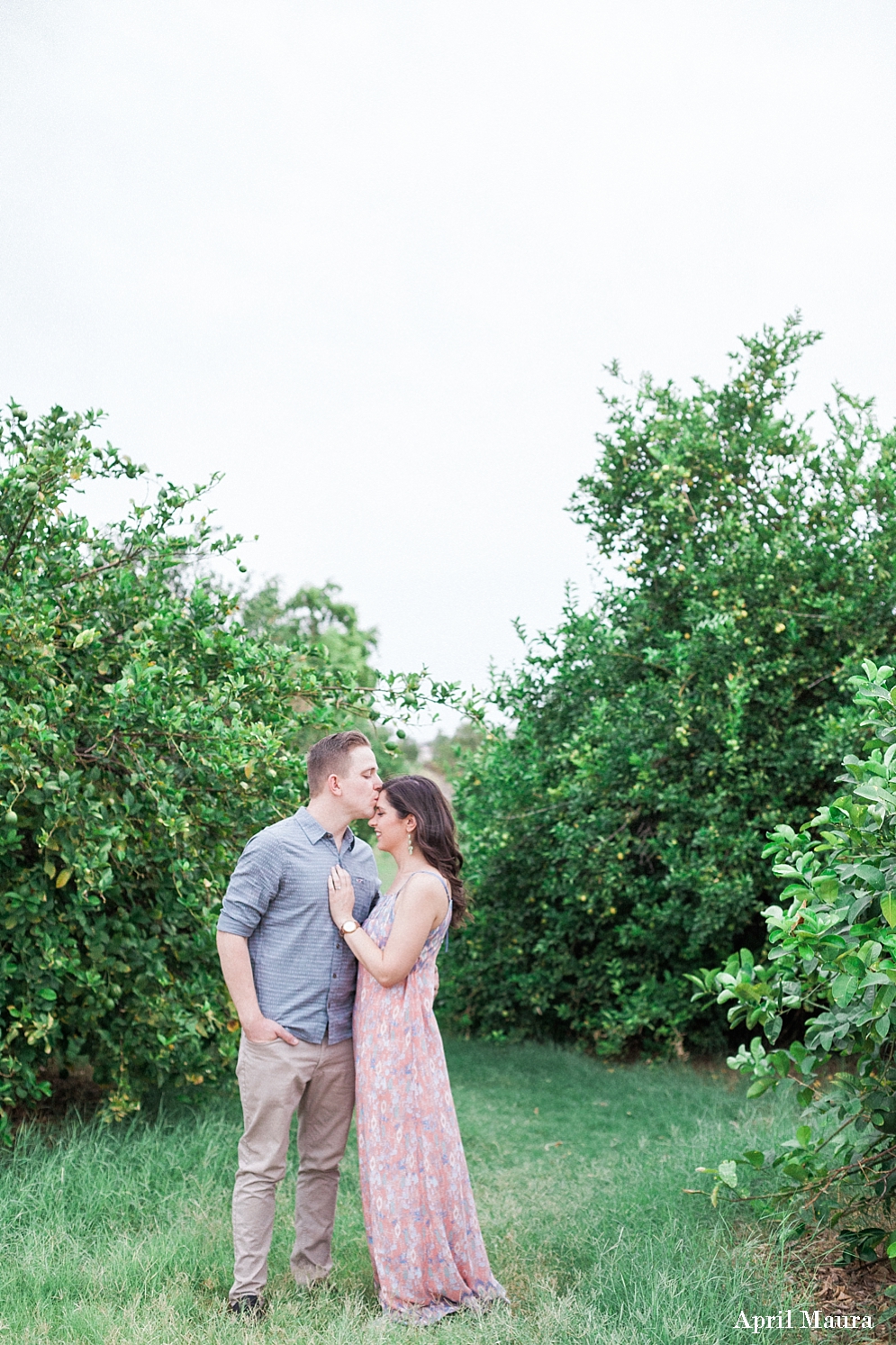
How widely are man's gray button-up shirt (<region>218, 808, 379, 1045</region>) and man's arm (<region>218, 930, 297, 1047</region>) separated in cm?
4

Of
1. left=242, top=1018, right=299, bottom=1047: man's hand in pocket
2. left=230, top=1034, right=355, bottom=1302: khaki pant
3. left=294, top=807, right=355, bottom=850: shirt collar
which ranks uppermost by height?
left=294, top=807, right=355, bottom=850: shirt collar

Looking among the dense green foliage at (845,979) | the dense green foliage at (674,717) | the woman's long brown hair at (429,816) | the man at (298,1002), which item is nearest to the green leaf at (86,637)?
the man at (298,1002)

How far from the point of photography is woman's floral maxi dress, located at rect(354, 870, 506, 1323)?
3.57 metres

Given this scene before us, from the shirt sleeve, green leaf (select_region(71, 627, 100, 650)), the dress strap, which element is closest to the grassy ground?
the shirt sleeve

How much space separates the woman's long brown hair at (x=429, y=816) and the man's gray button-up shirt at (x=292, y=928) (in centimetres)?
31

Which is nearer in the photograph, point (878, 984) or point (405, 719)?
point (878, 984)

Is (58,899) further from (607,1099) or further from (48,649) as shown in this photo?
(607,1099)

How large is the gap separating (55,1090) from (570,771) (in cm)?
436

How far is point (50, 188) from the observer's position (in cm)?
1052

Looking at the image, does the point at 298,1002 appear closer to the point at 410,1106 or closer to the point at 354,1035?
the point at 354,1035

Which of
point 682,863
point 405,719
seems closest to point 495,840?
point 682,863

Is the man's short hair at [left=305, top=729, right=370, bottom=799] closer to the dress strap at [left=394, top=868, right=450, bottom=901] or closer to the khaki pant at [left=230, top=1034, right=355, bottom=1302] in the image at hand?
the dress strap at [left=394, top=868, right=450, bottom=901]

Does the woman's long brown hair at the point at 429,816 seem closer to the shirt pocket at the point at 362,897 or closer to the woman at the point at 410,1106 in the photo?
the woman at the point at 410,1106

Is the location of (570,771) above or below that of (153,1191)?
above
